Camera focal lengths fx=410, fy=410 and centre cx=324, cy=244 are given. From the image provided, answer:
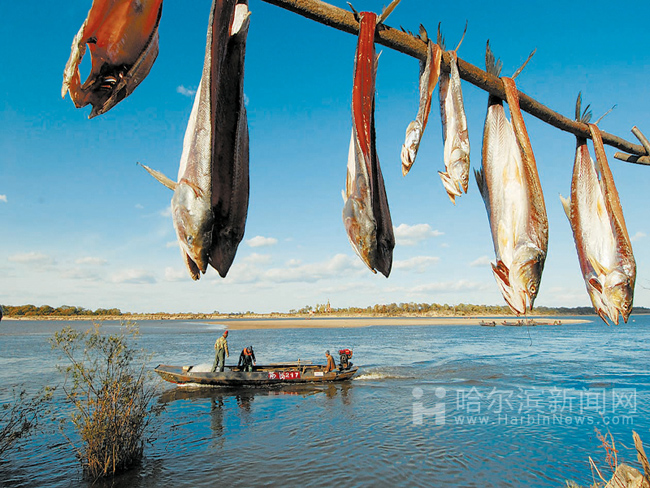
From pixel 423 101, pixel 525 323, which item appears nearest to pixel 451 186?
pixel 423 101

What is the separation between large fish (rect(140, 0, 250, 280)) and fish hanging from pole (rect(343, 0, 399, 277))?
0.56 m

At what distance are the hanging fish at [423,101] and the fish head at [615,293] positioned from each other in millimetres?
→ 2244

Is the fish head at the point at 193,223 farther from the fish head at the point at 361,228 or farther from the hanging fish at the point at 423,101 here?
the hanging fish at the point at 423,101

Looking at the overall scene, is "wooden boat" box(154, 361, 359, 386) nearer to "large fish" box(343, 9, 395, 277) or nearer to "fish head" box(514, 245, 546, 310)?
"fish head" box(514, 245, 546, 310)

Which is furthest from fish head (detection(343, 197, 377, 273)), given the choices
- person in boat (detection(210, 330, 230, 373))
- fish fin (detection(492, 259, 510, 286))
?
person in boat (detection(210, 330, 230, 373))

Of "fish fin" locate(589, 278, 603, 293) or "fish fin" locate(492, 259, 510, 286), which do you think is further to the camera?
"fish fin" locate(589, 278, 603, 293)

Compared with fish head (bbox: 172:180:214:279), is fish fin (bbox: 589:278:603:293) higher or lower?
lower

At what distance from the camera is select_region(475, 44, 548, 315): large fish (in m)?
2.66

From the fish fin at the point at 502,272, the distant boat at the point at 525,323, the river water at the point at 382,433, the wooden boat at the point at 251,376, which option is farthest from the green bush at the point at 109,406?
the wooden boat at the point at 251,376

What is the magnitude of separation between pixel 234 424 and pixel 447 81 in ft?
61.2

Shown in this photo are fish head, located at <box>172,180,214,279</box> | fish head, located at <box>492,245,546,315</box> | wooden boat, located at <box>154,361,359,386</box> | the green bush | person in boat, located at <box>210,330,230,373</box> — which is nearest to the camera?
fish head, located at <box>172,180,214,279</box>

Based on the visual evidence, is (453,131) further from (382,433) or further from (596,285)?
(382,433)

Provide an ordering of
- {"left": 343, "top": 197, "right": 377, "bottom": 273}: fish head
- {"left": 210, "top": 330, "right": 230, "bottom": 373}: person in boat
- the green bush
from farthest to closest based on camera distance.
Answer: {"left": 210, "top": 330, "right": 230, "bottom": 373}: person in boat → the green bush → {"left": 343, "top": 197, "right": 377, "bottom": 273}: fish head

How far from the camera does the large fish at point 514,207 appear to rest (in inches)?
105
